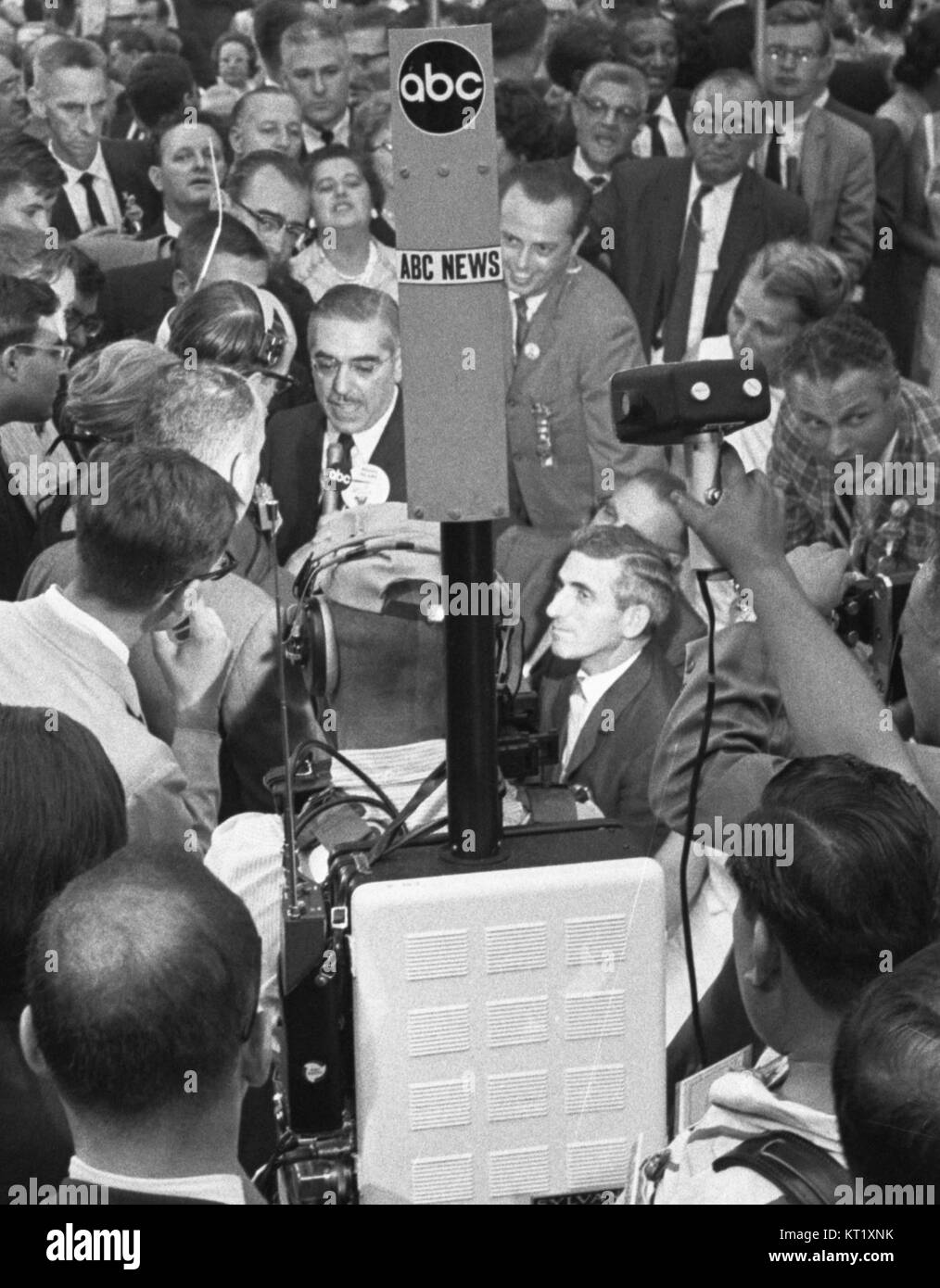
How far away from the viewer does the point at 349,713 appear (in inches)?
88.1

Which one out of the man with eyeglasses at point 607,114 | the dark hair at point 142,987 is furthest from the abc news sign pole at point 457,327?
the man with eyeglasses at point 607,114

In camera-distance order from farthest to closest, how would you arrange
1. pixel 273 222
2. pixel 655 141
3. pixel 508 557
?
pixel 655 141 < pixel 273 222 < pixel 508 557

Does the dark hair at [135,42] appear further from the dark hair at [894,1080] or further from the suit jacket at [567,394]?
the dark hair at [894,1080]

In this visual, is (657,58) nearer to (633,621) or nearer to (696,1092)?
(633,621)

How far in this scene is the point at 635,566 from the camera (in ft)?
11.1

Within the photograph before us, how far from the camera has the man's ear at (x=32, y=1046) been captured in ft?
5.48

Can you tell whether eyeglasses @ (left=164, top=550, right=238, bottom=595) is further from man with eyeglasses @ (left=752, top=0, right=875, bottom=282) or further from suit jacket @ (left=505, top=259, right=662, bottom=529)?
man with eyeglasses @ (left=752, top=0, right=875, bottom=282)

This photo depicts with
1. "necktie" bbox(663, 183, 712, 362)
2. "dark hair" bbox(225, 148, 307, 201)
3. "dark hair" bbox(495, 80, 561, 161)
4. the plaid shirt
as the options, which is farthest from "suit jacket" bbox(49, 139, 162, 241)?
the plaid shirt

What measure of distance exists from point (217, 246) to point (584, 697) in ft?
6.81

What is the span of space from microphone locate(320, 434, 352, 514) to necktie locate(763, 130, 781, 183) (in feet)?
8.55

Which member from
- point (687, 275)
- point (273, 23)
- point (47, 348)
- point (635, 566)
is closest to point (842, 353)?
point (635, 566)

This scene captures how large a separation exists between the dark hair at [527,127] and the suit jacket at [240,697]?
3331 millimetres

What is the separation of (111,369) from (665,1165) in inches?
89.7

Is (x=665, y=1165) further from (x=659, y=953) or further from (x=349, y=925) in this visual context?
(x=349, y=925)
